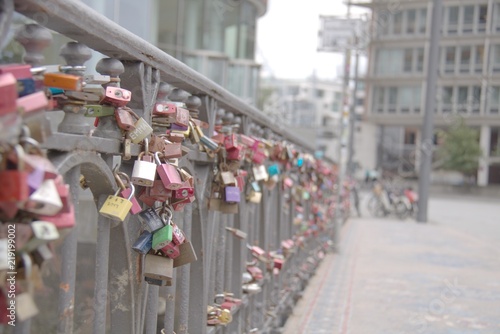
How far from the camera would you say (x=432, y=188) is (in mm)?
49938

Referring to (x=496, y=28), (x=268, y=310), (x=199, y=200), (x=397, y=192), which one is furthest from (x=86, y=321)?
(x=496, y=28)

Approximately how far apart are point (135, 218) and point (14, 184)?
91 centimetres

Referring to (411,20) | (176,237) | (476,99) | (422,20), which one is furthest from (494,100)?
(176,237)

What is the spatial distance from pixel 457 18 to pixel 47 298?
4820 centimetres

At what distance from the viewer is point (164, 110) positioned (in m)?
1.94

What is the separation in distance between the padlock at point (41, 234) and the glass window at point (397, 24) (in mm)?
52862

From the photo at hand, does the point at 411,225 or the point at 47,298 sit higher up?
the point at 47,298

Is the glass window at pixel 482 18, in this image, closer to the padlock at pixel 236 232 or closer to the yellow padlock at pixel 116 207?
the padlock at pixel 236 232

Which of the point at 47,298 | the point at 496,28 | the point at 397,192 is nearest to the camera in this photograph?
the point at 47,298

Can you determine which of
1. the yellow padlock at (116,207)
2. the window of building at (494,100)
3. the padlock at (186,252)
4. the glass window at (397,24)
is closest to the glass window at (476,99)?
the window of building at (494,100)

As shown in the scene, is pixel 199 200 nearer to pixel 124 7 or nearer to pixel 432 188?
pixel 124 7

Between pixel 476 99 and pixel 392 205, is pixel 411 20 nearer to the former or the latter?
pixel 476 99

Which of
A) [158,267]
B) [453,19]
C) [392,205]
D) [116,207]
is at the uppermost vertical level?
[453,19]

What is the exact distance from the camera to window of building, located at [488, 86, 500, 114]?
48.6m
